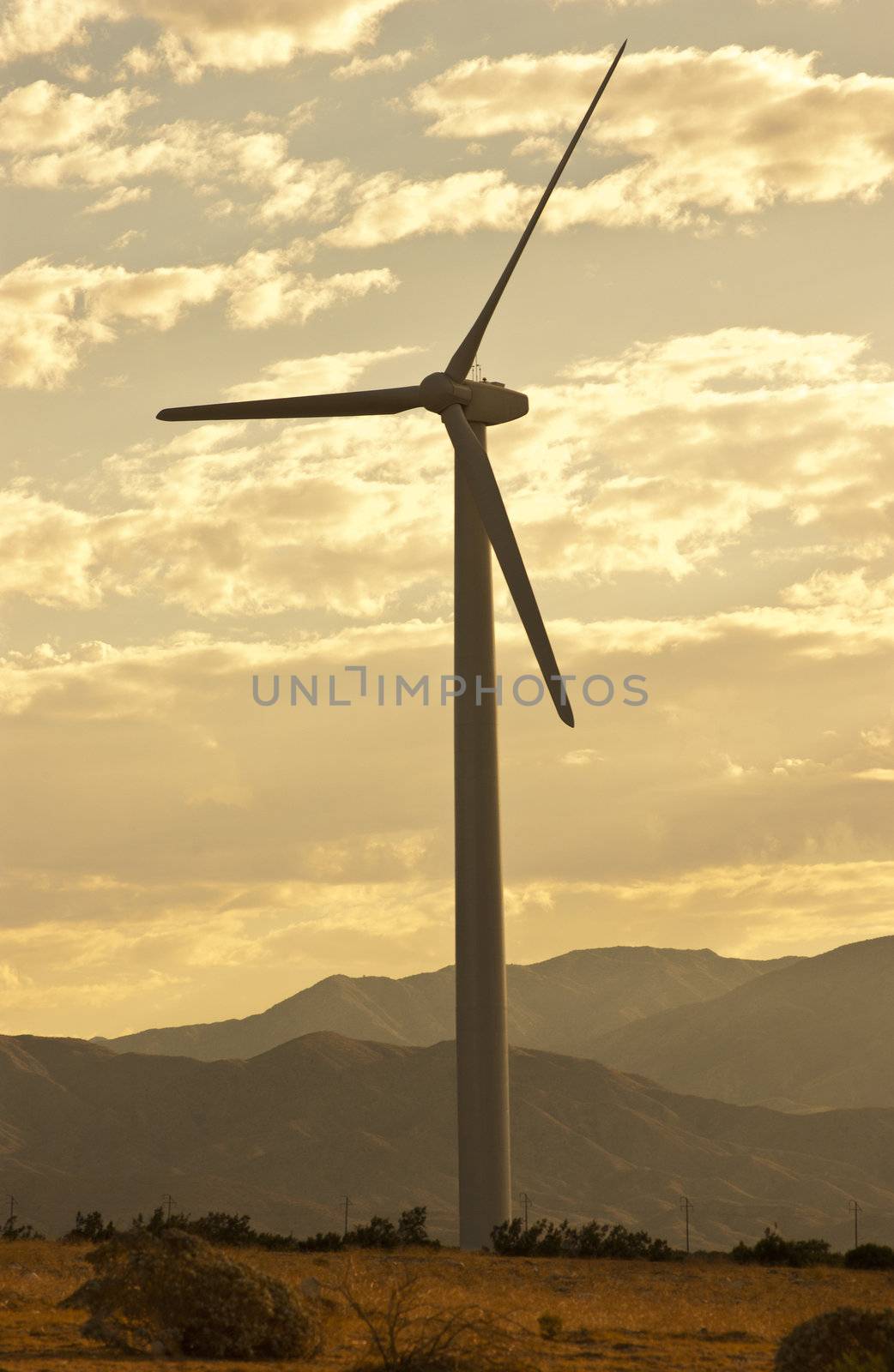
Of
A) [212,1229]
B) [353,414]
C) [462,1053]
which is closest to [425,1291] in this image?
[212,1229]

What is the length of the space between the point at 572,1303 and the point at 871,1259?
1387 centimetres

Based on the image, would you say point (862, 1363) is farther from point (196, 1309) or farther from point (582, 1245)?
point (582, 1245)

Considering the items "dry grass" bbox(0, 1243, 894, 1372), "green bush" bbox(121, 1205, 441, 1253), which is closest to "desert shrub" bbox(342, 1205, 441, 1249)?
"green bush" bbox(121, 1205, 441, 1253)

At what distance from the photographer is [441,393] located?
207ft

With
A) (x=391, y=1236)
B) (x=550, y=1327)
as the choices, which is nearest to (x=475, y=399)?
(x=391, y=1236)

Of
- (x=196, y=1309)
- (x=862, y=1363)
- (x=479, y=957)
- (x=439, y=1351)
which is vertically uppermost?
(x=479, y=957)

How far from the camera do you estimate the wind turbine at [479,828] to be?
2188 inches

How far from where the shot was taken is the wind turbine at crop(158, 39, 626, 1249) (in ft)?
182

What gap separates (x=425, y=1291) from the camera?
36.1m

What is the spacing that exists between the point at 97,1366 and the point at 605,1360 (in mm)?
8578

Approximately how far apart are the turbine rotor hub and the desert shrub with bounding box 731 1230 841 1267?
105 ft

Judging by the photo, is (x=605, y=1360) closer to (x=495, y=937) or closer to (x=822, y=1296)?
(x=822, y=1296)

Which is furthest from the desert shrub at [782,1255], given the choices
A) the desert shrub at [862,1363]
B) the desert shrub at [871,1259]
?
the desert shrub at [862,1363]

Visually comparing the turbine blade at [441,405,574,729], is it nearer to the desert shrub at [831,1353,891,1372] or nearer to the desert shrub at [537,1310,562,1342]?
the desert shrub at [537,1310,562,1342]
